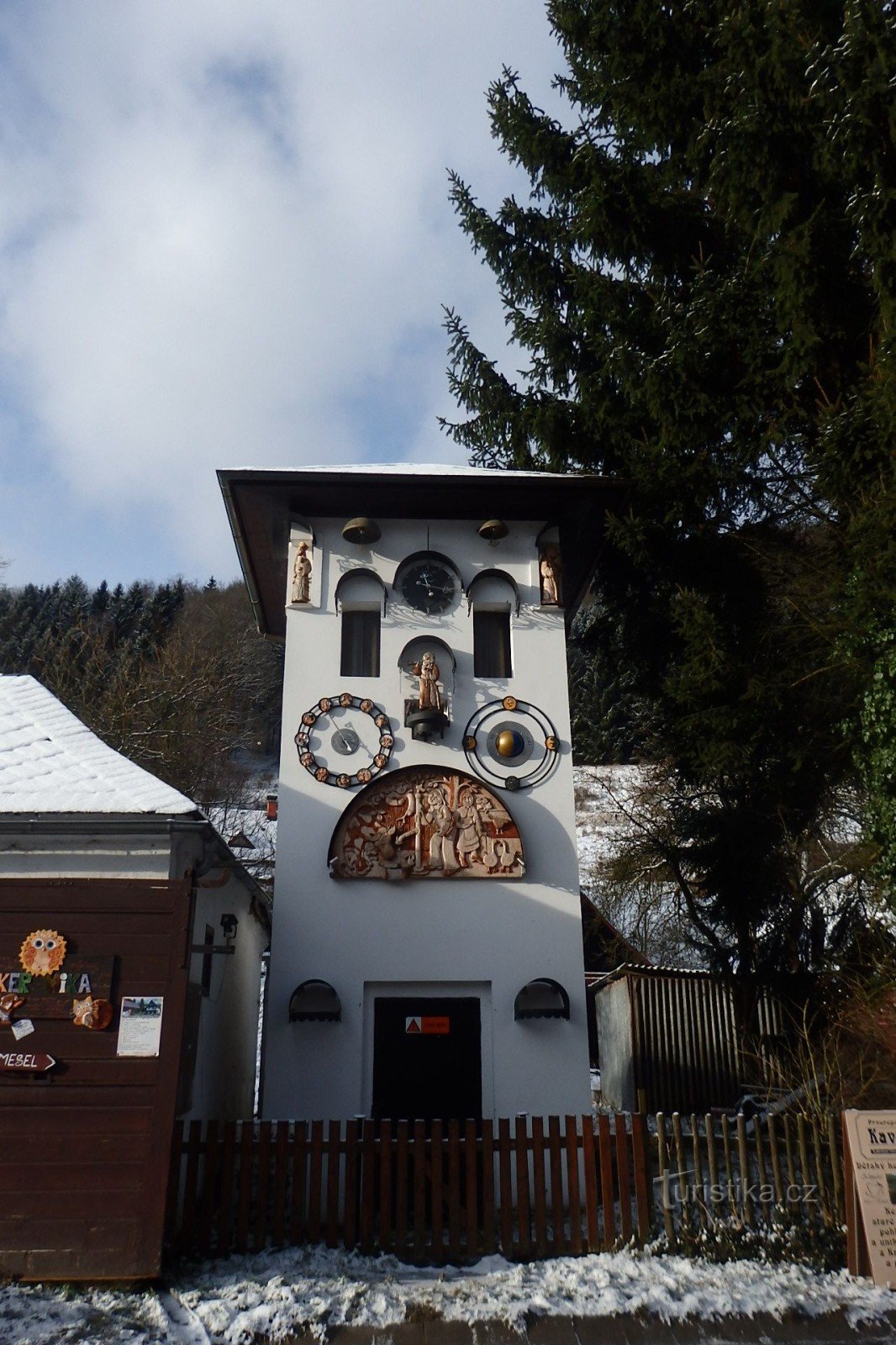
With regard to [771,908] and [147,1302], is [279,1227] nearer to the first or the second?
[147,1302]

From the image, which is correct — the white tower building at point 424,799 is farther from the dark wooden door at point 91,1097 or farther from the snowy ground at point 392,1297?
the dark wooden door at point 91,1097

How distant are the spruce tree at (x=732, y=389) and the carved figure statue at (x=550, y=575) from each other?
86 centimetres

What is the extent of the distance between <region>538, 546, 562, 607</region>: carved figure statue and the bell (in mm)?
2039

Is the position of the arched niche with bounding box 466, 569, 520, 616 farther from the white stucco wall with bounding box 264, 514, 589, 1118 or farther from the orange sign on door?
the orange sign on door

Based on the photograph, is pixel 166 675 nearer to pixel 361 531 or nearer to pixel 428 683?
pixel 361 531

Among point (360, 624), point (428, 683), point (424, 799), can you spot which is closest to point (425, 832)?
point (424, 799)

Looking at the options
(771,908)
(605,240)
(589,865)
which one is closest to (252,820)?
(589,865)

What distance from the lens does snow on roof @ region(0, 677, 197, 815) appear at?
8.44 m

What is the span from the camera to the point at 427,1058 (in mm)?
10664

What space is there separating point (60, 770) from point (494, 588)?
5.61 meters

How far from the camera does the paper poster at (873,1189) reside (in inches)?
295

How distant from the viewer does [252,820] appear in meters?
35.2
